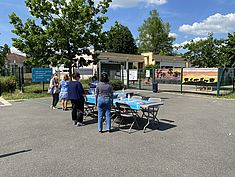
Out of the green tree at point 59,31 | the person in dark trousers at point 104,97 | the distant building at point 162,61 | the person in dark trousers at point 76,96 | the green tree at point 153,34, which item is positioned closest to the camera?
the person in dark trousers at point 104,97

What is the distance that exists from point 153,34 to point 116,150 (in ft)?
193

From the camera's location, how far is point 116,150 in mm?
4793

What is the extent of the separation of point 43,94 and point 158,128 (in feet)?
34.5

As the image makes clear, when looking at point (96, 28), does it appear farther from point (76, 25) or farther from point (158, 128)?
point (158, 128)

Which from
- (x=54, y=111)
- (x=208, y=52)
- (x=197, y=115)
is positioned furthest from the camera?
(x=208, y=52)

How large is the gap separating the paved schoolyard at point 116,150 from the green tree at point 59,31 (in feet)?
19.6

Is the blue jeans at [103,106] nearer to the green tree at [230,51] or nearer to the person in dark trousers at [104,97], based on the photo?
the person in dark trousers at [104,97]

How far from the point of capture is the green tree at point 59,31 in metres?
12.1

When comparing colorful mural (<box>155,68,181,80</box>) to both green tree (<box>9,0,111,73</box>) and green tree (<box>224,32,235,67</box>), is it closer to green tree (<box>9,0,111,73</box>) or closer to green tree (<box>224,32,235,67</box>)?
green tree (<box>9,0,111,73</box>)

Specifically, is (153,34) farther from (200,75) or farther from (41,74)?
(41,74)

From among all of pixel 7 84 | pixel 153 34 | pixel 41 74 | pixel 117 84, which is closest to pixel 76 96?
pixel 41 74

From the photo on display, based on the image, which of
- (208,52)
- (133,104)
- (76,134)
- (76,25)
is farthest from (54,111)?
(208,52)

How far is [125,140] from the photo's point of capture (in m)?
5.48

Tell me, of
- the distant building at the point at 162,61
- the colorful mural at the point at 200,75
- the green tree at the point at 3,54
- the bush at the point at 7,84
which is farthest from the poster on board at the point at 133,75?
the distant building at the point at 162,61
